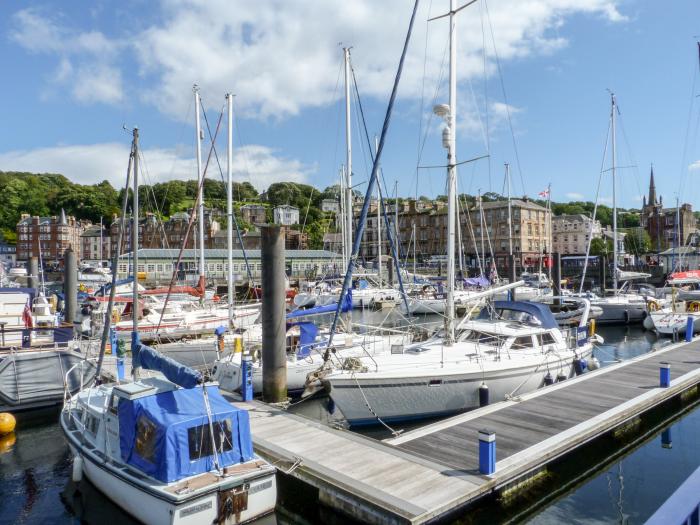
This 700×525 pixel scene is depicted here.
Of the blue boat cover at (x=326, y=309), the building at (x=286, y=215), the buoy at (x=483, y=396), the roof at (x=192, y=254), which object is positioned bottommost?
the buoy at (x=483, y=396)

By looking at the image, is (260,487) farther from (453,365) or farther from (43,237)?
(43,237)

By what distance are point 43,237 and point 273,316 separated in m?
123

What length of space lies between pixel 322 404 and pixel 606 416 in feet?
32.6

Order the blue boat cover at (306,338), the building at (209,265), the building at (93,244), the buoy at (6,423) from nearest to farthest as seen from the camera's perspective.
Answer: the buoy at (6,423) < the blue boat cover at (306,338) < the building at (209,265) < the building at (93,244)

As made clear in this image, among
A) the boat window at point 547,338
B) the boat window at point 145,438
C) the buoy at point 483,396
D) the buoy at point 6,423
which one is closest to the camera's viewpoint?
the boat window at point 145,438

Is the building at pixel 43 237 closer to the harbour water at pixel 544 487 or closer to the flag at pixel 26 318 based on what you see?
the flag at pixel 26 318

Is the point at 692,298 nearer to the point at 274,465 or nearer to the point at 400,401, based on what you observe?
the point at 400,401

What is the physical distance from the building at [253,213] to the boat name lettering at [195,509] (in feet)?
454

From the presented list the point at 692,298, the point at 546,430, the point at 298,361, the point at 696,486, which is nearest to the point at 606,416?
the point at 546,430

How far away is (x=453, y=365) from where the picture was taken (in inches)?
629

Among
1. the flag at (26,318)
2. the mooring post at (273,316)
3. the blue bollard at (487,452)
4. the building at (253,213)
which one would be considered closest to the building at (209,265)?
the flag at (26,318)

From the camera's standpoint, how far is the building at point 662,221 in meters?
121

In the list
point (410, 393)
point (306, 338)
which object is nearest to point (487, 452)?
point (410, 393)

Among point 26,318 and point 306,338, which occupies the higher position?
point 26,318
